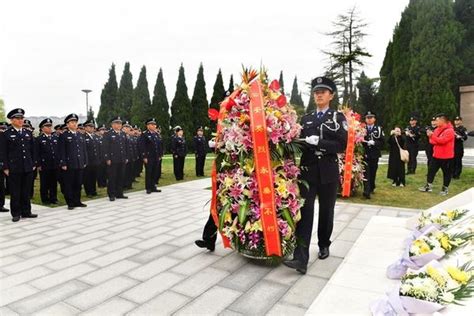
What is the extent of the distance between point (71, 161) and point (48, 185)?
116 cm

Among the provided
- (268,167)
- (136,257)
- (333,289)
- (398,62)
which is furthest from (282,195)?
(398,62)

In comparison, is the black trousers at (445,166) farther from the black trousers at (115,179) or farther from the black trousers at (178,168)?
the black trousers at (178,168)

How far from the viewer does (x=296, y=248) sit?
142 inches

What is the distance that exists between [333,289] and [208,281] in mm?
1149

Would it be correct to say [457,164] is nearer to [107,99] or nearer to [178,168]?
[178,168]

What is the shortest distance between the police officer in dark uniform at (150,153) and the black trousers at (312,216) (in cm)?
596

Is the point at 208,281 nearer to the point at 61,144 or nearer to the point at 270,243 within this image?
the point at 270,243

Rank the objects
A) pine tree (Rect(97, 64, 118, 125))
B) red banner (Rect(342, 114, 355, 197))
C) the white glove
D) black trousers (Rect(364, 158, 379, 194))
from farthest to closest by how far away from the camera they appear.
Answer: pine tree (Rect(97, 64, 118, 125)) → black trousers (Rect(364, 158, 379, 194)) → red banner (Rect(342, 114, 355, 197)) → the white glove

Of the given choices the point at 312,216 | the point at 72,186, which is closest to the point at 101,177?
the point at 72,186

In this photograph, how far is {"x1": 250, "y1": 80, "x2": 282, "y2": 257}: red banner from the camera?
11.3 feet

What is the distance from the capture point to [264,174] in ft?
11.4

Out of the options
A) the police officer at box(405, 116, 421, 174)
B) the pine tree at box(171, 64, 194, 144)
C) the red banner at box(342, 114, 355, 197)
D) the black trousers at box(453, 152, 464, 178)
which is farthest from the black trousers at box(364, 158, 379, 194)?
the pine tree at box(171, 64, 194, 144)

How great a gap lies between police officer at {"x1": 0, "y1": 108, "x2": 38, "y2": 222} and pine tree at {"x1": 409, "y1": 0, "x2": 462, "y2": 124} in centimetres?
2078

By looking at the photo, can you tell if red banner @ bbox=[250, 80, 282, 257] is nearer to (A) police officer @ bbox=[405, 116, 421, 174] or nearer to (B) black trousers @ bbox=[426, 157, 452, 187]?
(B) black trousers @ bbox=[426, 157, 452, 187]
